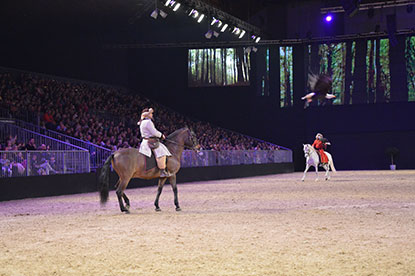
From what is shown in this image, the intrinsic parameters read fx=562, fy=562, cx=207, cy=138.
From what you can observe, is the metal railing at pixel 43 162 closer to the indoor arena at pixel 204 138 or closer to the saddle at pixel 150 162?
the indoor arena at pixel 204 138

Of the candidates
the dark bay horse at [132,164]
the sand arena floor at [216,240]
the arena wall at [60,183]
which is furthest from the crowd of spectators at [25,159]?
the dark bay horse at [132,164]

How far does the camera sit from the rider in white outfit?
1288cm

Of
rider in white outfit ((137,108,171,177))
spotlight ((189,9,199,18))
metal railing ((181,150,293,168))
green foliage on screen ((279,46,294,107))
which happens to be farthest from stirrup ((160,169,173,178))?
green foliage on screen ((279,46,294,107))

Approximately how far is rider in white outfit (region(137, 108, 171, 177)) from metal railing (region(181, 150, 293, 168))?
12531 millimetres

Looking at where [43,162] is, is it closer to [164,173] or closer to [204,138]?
[164,173]

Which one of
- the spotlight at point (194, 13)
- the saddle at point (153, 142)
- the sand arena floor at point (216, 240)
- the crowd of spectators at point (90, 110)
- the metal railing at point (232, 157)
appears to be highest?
the spotlight at point (194, 13)

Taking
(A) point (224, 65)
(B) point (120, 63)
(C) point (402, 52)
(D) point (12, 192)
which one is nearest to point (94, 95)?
(B) point (120, 63)

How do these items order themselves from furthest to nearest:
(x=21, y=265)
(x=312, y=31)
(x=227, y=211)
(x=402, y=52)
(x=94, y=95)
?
(x=312, y=31), (x=402, y=52), (x=94, y=95), (x=227, y=211), (x=21, y=265)

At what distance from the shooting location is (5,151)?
1769 centimetres

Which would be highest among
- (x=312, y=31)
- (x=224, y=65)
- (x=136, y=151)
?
(x=312, y=31)

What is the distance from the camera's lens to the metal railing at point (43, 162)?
709 inches

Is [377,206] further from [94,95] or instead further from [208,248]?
[94,95]

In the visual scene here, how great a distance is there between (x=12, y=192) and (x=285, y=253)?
13350mm

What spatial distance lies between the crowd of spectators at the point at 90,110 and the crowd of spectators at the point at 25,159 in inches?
150
